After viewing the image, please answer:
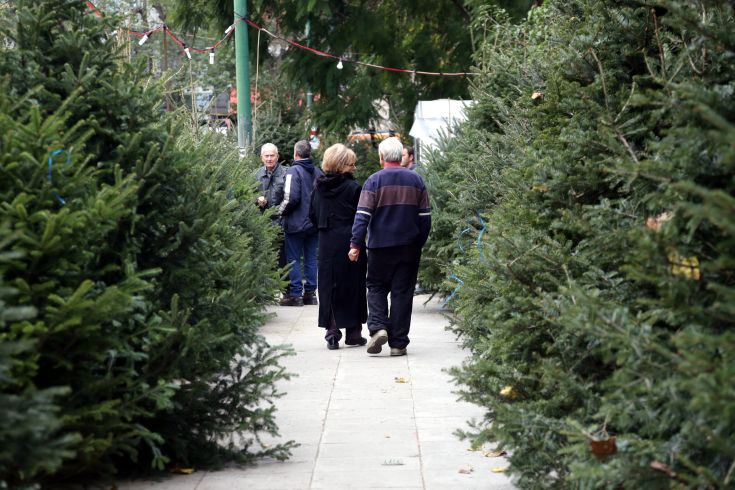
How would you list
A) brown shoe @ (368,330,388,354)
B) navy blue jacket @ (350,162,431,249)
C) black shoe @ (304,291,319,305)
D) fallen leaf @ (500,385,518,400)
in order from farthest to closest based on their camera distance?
1. black shoe @ (304,291,319,305)
2. brown shoe @ (368,330,388,354)
3. navy blue jacket @ (350,162,431,249)
4. fallen leaf @ (500,385,518,400)

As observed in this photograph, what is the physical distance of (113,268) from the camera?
5059 millimetres

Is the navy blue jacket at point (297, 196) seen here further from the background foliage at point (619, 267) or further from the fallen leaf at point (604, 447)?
the fallen leaf at point (604, 447)

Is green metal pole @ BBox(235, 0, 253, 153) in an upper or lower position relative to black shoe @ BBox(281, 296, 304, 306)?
upper

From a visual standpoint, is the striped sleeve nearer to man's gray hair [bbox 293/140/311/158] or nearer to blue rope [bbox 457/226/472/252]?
blue rope [bbox 457/226/472/252]

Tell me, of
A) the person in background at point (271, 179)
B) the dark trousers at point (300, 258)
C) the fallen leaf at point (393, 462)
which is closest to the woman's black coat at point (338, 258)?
the person in background at point (271, 179)

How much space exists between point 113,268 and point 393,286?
17.9 feet

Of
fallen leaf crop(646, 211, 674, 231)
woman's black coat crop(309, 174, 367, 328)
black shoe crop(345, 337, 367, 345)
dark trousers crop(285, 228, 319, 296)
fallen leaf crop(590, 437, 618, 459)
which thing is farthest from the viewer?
dark trousers crop(285, 228, 319, 296)

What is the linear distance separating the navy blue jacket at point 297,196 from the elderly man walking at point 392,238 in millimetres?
4158

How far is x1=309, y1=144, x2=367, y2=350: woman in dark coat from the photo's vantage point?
10797 millimetres

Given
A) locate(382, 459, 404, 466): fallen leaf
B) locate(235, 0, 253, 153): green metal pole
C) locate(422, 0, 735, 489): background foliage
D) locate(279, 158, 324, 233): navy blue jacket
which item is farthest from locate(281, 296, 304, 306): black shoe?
locate(382, 459, 404, 466): fallen leaf

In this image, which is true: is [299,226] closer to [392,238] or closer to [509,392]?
[392,238]

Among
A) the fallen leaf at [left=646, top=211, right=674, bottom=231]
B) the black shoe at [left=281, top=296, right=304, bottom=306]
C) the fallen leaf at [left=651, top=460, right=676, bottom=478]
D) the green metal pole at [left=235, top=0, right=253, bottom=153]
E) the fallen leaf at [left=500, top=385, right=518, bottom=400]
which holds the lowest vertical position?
the black shoe at [left=281, top=296, right=304, bottom=306]

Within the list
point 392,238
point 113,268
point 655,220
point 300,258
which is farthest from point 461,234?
point 655,220

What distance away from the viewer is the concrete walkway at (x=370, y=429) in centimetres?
577
